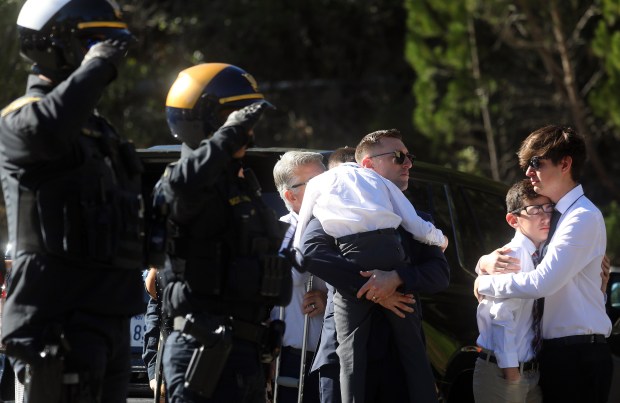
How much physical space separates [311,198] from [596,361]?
1464mm

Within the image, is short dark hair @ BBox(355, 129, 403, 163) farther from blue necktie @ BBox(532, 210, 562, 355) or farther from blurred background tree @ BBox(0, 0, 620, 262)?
blurred background tree @ BBox(0, 0, 620, 262)

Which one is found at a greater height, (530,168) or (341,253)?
(530,168)

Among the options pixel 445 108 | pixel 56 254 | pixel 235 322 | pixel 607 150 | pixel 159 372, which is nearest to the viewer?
pixel 56 254

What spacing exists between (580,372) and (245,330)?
1703mm

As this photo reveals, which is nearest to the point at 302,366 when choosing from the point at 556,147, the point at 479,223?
the point at 556,147

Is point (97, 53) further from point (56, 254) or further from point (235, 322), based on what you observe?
point (235, 322)

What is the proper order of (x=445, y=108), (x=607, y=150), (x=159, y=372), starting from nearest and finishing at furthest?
(x=159, y=372)
(x=445, y=108)
(x=607, y=150)

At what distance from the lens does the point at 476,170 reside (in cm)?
1670

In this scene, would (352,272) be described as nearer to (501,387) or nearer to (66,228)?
(501,387)

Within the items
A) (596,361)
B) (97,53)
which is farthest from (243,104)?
(596,361)

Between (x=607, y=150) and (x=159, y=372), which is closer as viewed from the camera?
(x=159, y=372)

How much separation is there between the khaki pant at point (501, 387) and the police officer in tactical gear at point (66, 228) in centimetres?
203

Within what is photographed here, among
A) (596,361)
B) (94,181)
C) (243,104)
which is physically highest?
(243,104)

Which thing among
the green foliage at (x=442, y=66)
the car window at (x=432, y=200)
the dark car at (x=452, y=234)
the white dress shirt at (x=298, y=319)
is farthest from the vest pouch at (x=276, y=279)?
the green foliage at (x=442, y=66)
